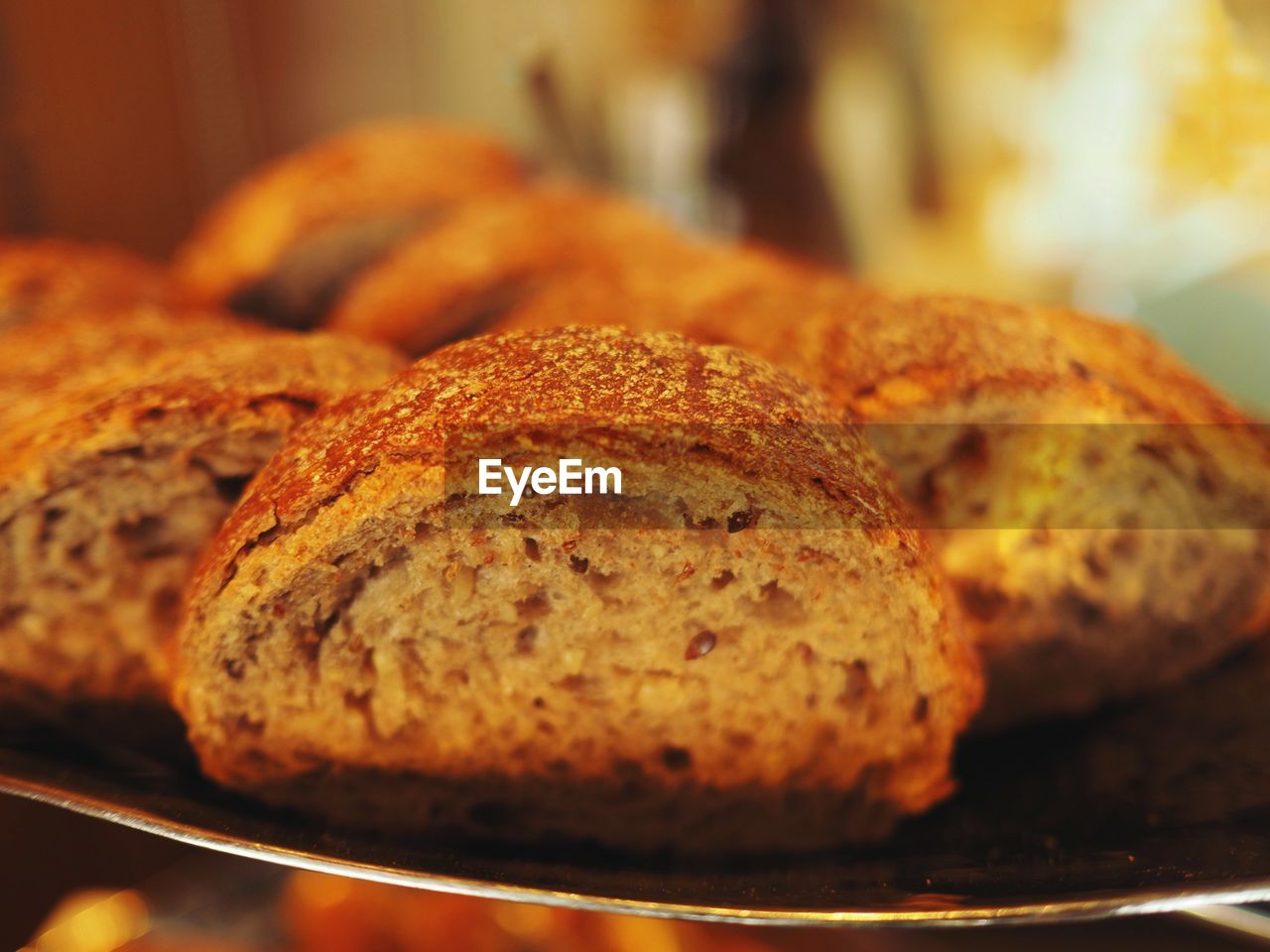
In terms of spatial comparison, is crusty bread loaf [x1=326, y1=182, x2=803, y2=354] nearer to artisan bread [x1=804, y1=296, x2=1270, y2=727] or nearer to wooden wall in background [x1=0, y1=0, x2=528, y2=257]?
artisan bread [x1=804, y1=296, x2=1270, y2=727]

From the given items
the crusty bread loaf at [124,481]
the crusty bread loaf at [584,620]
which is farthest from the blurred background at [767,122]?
the crusty bread loaf at [124,481]

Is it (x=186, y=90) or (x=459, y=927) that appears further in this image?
(x=186, y=90)


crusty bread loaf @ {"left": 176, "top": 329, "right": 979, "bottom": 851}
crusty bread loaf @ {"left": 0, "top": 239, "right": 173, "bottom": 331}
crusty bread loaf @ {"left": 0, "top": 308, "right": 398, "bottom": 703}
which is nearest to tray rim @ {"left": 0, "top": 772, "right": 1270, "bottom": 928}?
crusty bread loaf @ {"left": 176, "top": 329, "right": 979, "bottom": 851}

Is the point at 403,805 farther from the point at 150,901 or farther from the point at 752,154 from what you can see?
the point at 752,154

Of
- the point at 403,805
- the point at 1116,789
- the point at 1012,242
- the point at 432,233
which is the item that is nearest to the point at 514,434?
the point at 403,805

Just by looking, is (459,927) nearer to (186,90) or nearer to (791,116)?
(186,90)

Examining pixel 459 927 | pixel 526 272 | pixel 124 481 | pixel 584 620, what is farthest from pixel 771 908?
pixel 526 272
